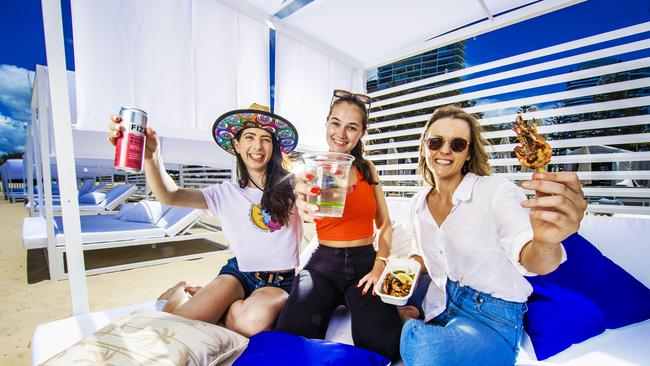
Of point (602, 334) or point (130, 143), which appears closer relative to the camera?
point (130, 143)

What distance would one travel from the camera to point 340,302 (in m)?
1.80

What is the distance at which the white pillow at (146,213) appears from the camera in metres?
5.26

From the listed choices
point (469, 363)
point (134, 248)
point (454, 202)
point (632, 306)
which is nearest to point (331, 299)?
point (469, 363)

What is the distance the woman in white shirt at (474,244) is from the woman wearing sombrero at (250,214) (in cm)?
87

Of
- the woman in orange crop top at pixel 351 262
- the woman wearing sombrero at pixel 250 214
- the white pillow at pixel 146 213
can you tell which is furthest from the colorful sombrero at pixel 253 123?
the white pillow at pixel 146 213

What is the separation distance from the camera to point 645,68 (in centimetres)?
242

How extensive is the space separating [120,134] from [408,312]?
1.90 metres

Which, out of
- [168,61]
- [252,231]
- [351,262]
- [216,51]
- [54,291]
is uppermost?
[216,51]

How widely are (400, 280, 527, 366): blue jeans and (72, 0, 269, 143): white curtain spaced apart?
106 inches

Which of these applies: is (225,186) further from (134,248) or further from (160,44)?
(134,248)

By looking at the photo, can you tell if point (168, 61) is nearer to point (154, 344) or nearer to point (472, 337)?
point (154, 344)

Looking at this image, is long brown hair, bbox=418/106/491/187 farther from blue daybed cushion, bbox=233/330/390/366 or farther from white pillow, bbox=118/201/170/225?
white pillow, bbox=118/201/170/225

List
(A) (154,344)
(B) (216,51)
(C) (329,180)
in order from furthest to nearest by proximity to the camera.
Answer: (B) (216,51)
(C) (329,180)
(A) (154,344)

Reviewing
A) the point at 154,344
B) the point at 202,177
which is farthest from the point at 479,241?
the point at 202,177
